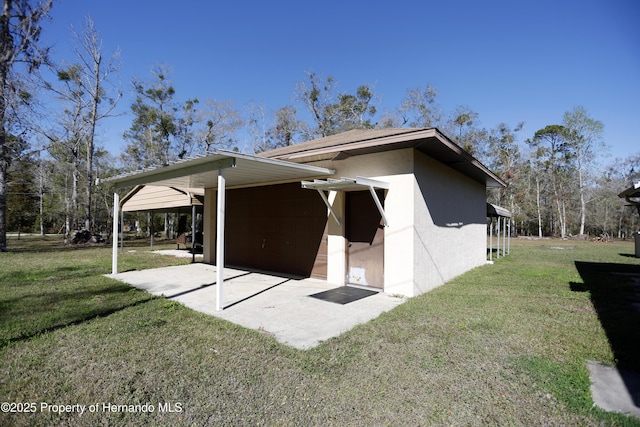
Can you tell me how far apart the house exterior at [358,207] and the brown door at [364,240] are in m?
0.02

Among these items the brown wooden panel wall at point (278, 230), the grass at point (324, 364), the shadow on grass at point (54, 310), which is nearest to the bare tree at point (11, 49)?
the brown wooden panel wall at point (278, 230)

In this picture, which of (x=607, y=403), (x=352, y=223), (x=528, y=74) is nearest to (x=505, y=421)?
(x=607, y=403)

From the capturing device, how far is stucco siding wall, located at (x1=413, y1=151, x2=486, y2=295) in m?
6.29

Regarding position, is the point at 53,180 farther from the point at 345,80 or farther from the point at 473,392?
the point at 473,392

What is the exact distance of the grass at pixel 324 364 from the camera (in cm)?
238

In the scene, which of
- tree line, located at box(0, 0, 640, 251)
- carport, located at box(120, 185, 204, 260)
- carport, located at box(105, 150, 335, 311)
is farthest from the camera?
tree line, located at box(0, 0, 640, 251)

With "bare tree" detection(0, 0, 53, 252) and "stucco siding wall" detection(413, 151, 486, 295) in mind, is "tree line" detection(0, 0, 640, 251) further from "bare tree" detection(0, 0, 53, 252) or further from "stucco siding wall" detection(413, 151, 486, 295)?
"stucco siding wall" detection(413, 151, 486, 295)

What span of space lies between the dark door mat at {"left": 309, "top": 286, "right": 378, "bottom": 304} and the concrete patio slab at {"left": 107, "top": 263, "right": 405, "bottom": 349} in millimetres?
160

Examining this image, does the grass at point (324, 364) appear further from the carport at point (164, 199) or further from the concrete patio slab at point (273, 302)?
the carport at point (164, 199)

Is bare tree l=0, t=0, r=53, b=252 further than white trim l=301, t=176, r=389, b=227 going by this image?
Yes

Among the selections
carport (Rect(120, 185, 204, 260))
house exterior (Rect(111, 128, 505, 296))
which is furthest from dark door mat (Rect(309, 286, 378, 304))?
carport (Rect(120, 185, 204, 260))

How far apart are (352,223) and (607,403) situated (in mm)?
4895

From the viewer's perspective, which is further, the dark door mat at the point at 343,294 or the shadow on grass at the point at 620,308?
the dark door mat at the point at 343,294

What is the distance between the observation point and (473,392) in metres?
2.65
